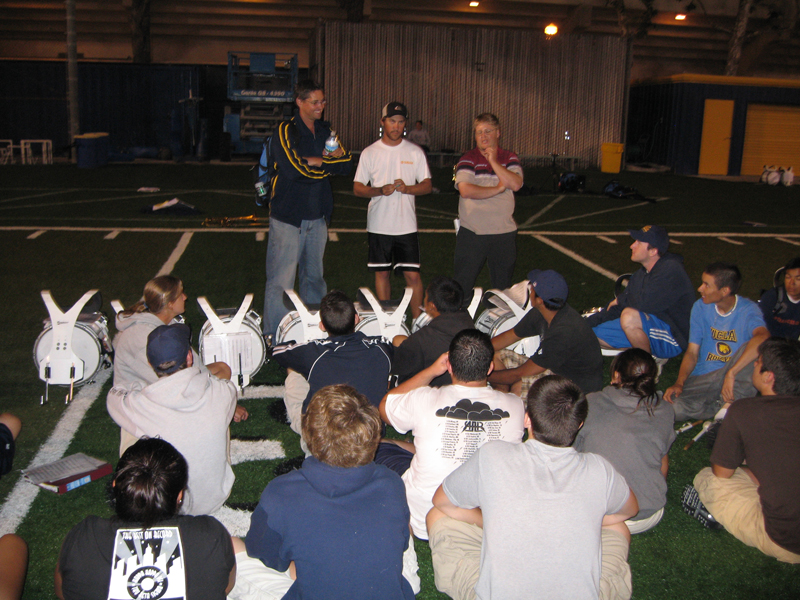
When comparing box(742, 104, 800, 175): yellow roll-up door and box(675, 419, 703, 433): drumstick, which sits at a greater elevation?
box(742, 104, 800, 175): yellow roll-up door

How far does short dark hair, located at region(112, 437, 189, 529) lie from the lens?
2.36 meters

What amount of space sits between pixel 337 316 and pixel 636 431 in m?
1.78

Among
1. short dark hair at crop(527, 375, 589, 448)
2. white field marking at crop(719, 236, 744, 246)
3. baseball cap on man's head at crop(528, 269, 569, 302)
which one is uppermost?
baseball cap on man's head at crop(528, 269, 569, 302)

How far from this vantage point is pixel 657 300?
579cm

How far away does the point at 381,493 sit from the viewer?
261 centimetres

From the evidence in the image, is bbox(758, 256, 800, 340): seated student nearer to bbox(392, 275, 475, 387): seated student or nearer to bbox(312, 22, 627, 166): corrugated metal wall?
bbox(392, 275, 475, 387): seated student

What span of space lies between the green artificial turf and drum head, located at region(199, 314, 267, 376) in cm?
33

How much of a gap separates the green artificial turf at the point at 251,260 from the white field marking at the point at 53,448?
6 cm

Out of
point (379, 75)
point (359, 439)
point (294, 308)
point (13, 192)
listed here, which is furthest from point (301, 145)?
point (379, 75)

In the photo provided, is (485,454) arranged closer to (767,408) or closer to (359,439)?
(359,439)

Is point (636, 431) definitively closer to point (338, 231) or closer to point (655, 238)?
point (655, 238)

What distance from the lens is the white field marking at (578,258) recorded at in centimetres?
974

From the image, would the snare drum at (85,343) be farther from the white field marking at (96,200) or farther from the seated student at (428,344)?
the white field marking at (96,200)

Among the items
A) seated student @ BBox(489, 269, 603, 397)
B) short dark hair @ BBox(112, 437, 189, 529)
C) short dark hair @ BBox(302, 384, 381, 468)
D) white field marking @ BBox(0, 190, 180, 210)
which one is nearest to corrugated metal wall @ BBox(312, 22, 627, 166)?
white field marking @ BBox(0, 190, 180, 210)
